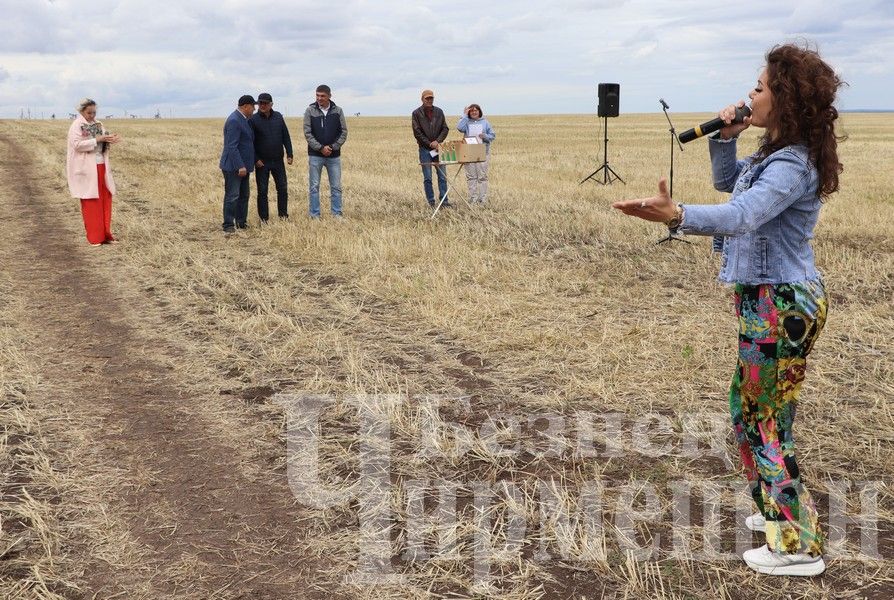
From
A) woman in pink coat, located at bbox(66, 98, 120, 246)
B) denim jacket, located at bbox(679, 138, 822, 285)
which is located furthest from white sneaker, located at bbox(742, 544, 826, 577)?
woman in pink coat, located at bbox(66, 98, 120, 246)

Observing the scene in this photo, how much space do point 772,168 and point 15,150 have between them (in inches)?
1299

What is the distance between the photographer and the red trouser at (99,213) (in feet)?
34.8

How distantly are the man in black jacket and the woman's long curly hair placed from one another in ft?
32.6

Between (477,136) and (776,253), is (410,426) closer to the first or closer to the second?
(776,253)

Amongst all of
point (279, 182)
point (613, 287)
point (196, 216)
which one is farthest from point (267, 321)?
point (196, 216)

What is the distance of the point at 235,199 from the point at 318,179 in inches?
55.2

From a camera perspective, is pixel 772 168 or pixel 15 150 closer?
pixel 772 168

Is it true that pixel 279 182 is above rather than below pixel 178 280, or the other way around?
above

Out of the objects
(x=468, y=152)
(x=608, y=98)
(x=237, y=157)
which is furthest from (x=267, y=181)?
(x=608, y=98)

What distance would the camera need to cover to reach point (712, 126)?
10.2ft

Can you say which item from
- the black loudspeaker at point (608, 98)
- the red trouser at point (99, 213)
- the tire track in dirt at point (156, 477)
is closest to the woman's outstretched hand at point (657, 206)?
the tire track in dirt at point (156, 477)

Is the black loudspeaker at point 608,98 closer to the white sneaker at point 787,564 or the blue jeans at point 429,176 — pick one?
the blue jeans at point 429,176

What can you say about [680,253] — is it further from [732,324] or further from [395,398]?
[395,398]

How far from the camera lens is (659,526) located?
3580mm
